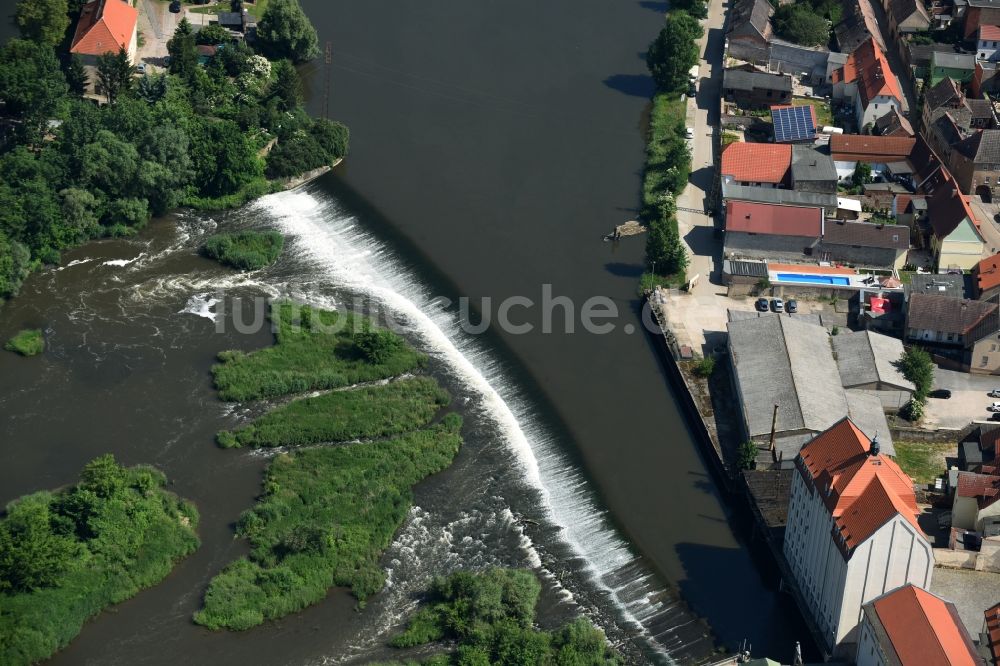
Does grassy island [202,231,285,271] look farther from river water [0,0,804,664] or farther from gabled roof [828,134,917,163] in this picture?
gabled roof [828,134,917,163]

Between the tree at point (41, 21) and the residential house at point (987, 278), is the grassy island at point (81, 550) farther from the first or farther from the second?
the tree at point (41, 21)

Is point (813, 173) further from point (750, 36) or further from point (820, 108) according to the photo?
point (750, 36)

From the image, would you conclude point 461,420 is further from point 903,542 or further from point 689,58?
point 689,58

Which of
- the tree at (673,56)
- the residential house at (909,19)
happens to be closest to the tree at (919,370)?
the tree at (673,56)

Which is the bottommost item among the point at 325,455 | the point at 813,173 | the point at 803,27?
the point at 325,455

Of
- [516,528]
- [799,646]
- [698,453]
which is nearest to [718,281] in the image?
[698,453]

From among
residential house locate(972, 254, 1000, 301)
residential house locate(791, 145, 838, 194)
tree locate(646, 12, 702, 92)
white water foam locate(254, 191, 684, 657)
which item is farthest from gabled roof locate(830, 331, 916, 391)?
tree locate(646, 12, 702, 92)

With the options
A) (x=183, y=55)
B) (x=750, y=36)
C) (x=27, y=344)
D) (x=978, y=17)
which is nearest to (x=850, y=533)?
(x=27, y=344)
